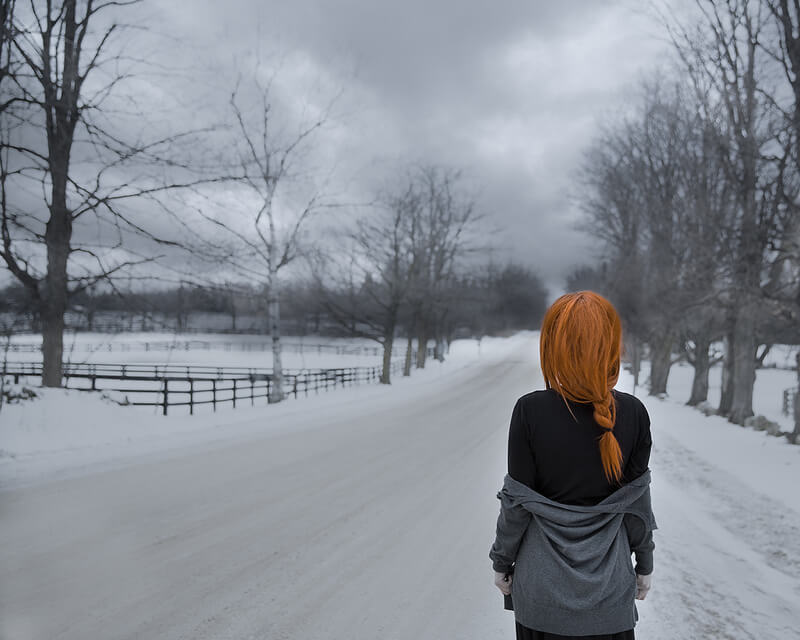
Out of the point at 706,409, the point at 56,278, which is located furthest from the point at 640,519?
the point at 706,409

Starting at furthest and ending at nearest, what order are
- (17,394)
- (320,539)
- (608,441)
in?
(17,394)
(320,539)
(608,441)

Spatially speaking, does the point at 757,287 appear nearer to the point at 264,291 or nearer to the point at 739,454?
the point at 739,454

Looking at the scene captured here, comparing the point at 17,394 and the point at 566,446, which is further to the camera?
the point at 17,394

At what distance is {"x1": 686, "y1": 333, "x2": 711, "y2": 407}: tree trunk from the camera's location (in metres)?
19.7

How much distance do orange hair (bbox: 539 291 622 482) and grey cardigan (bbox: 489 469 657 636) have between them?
0.18 meters

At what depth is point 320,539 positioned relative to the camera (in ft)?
17.5

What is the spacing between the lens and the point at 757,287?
39.9ft

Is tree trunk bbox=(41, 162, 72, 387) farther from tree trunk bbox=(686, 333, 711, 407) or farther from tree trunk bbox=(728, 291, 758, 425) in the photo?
tree trunk bbox=(686, 333, 711, 407)

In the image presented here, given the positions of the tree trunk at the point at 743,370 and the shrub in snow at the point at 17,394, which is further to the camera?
the tree trunk at the point at 743,370

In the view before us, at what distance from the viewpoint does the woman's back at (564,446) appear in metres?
1.95

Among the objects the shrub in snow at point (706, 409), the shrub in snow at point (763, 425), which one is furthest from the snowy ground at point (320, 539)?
the shrub in snow at point (706, 409)

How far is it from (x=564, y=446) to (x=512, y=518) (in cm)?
34

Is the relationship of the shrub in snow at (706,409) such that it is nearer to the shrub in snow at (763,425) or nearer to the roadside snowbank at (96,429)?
the shrub in snow at (763,425)

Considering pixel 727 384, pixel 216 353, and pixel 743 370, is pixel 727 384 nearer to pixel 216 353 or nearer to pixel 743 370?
pixel 743 370
